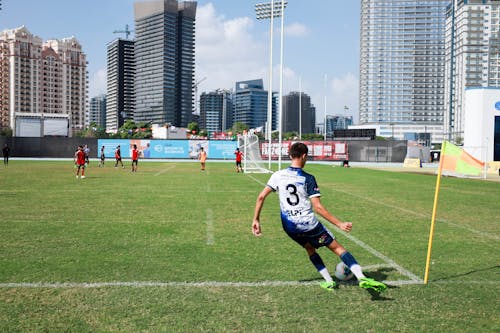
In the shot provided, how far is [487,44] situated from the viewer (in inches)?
6535

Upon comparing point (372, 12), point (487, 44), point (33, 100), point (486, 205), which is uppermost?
point (372, 12)

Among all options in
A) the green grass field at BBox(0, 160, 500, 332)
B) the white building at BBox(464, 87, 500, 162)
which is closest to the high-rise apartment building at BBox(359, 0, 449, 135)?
the white building at BBox(464, 87, 500, 162)

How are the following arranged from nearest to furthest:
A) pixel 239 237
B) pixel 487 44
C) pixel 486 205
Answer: pixel 239 237 → pixel 486 205 → pixel 487 44

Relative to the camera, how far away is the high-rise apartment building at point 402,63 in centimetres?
17962

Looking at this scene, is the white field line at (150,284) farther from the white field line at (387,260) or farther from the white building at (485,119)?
the white building at (485,119)

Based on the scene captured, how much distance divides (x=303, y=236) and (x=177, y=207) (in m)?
8.73

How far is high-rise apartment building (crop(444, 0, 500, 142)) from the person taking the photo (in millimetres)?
164750

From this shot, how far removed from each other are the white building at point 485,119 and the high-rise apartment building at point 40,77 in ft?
433

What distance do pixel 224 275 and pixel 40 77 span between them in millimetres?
181512

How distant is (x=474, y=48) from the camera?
167375 mm

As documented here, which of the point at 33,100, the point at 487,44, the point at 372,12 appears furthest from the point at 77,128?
the point at 487,44

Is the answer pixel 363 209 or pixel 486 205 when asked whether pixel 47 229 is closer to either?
pixel 363 209

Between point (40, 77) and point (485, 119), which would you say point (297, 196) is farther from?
point (40, 77)

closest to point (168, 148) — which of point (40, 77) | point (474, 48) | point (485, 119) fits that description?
point (485, 119)
